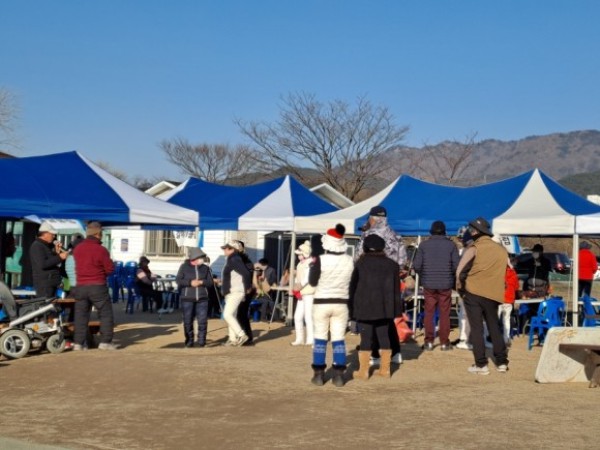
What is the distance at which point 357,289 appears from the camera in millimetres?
10406

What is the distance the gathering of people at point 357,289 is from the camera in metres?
10.3

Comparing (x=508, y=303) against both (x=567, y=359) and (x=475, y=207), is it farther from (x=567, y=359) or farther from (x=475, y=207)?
(x=567, y=359)

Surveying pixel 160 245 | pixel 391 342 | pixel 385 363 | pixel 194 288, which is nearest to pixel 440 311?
pixel 391 342

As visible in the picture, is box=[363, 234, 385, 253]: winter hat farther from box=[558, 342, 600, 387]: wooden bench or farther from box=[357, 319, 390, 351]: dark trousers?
box=[558, 342, 600, 387]: wooden bench

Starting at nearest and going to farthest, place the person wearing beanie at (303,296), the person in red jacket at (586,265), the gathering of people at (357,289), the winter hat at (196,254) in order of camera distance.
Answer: the gathering of people at (357,289), the winter hat at (196,254), the person wearing beanie at (303,296), the person in red jacket at (586,265)

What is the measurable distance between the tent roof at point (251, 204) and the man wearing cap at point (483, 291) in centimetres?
775

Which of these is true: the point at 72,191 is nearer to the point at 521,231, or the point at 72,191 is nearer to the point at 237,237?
the point at 521,231

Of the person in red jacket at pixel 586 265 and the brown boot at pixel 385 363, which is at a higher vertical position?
the person in red jacket at pixel 586 265

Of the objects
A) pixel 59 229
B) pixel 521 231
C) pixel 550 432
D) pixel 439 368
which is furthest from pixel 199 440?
pixel 59 229

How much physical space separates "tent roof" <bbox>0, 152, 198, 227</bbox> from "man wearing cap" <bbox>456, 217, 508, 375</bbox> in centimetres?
577

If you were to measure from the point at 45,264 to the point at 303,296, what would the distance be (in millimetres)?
3889

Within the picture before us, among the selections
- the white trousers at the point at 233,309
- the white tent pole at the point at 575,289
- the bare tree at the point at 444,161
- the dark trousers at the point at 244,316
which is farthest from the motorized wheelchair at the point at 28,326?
the bare tree at the point at 444,161

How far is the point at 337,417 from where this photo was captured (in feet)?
27.5

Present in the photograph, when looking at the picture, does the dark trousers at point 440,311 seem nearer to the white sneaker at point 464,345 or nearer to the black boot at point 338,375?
the white sneaker at point 464,345
